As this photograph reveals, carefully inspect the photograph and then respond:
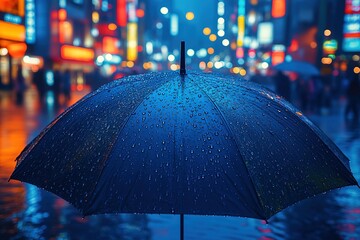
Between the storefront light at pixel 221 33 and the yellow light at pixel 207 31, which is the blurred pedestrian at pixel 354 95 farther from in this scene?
the yellow light at pixel 207 31

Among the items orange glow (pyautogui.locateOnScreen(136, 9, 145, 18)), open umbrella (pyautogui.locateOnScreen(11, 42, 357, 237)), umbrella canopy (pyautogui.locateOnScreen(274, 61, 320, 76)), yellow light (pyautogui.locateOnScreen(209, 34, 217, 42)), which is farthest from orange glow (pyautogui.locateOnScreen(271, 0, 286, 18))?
yellow light (pyautogui.locateOnScreen(209, 34, 217, 42))

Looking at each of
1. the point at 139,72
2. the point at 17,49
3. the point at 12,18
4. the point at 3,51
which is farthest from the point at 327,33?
the point at 17,49

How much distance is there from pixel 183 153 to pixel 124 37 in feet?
276

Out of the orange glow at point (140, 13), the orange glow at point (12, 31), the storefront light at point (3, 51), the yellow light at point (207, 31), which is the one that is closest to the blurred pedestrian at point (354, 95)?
the orange glow at point (12, 31)

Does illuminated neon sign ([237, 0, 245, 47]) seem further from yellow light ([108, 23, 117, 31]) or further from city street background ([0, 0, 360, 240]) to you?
yellow light ([108, 23, 117, 31])

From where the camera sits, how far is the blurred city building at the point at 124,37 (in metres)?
42.2

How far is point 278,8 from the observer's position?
63.5 metres

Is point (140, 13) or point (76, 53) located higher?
point (140, 13)

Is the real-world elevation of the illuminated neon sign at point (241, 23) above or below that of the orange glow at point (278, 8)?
above

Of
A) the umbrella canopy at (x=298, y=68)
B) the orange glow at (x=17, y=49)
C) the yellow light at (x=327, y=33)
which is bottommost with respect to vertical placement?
the umbrella canopy at (x=298, y=68)

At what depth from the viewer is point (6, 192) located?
8.19 meters

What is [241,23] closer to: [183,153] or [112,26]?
[112,26]

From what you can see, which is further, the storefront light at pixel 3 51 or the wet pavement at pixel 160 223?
the storefront light at pixel 3 51

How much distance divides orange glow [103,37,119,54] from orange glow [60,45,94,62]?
9.03 m
